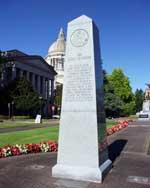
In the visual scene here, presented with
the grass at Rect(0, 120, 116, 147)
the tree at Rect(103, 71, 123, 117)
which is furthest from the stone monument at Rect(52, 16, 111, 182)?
the tree at Rect(103, 71, 123, 117)

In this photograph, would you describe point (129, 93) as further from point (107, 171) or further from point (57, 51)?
point (107, 171)

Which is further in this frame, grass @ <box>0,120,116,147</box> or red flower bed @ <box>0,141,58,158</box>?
grass @ <box>0,120,116,147</box>

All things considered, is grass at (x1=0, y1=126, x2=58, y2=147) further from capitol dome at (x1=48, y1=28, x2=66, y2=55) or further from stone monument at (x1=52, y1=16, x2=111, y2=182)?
capitol dome at (x1=48, y1=28, x2=66, y2=55)

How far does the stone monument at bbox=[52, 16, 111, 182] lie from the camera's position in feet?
27.7

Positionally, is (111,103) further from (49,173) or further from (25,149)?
(49,173)

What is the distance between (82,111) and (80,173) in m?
1.72

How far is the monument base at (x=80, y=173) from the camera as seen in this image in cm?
814

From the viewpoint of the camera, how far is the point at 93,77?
28.4 feet

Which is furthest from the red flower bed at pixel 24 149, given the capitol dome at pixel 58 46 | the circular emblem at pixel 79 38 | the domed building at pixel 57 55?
the capitol dome at pixel 58 46

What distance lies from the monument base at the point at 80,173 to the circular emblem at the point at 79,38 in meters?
3.59

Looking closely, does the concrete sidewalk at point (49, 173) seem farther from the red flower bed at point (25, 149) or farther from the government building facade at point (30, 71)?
the government building facade at point (30, 71)

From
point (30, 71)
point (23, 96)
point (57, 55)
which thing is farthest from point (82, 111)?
point (57, 55)

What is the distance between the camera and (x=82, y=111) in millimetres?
8664

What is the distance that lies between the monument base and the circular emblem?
359 cm
